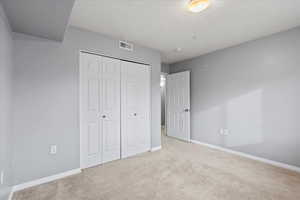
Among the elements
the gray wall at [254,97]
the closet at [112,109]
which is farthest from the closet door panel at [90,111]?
the gray wall at [254,97]

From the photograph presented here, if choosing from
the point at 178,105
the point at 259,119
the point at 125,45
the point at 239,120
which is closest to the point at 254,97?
the point at 259,119

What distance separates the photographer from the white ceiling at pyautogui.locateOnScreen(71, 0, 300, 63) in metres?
1.75

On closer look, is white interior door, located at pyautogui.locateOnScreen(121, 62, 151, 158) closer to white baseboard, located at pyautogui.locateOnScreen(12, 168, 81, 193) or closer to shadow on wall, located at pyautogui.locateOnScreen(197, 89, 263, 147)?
white baseboard, located at pyautogui.locateOnScreen(12, 168, 81, 193)

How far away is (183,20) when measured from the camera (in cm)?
210

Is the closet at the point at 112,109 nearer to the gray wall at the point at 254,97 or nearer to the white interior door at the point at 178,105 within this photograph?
the white interior door at the point at 178,105

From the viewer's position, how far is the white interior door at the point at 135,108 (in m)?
2.90

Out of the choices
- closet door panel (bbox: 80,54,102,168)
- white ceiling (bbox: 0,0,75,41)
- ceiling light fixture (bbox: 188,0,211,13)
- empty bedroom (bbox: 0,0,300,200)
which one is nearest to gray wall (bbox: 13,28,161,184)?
empty bedroom (bbox: 0,0,300,200)

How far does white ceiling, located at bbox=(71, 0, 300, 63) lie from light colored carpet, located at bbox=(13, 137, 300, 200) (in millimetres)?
2386

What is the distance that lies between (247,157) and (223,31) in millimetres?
2541

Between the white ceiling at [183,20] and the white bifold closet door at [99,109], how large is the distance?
2.02 ft

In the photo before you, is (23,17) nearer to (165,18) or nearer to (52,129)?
(52,129)

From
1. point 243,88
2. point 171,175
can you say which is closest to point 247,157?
point 243,88

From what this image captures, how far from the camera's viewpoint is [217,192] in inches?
70.5

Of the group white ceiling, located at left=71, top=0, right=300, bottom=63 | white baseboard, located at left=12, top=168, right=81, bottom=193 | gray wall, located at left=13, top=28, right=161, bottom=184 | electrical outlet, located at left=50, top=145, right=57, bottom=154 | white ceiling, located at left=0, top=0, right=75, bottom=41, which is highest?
white ceiling, located at left=71, top=0, right=300, bottom=63
